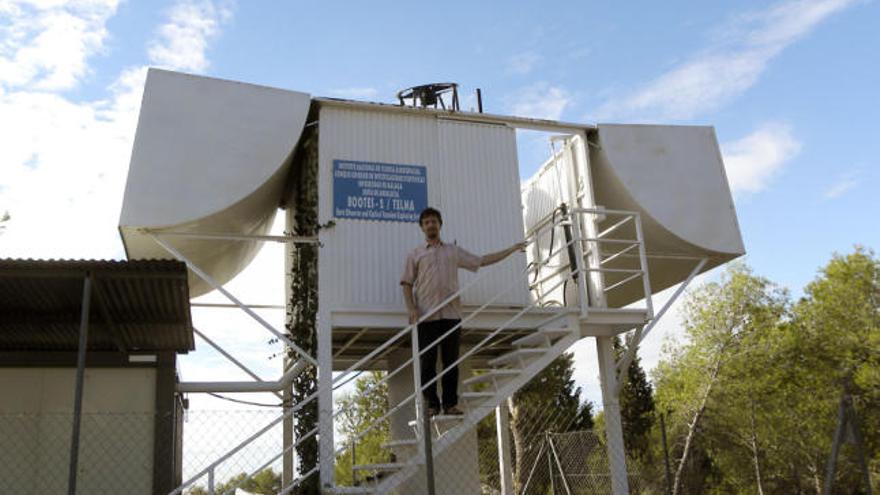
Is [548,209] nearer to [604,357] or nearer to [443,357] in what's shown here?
[604,357]

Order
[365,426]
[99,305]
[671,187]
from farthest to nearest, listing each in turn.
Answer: [365,426] → [671,187] → [99,305]

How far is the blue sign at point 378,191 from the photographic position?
877cm

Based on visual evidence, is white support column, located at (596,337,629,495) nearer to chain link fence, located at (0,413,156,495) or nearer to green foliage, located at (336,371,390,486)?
chain link fence, located at (0,413,156,495)

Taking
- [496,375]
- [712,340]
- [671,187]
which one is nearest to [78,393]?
[496,375]

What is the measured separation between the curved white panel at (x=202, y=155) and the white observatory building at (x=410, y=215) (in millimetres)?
16

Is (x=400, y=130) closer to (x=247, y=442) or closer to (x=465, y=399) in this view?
(x=465, y=399)

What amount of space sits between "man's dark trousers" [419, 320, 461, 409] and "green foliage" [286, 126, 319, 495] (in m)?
1.62

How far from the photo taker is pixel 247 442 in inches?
259

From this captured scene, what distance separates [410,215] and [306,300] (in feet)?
5.24

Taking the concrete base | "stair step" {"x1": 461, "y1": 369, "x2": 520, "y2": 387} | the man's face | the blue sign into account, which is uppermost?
the blue sign

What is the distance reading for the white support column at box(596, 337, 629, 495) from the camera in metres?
8.31

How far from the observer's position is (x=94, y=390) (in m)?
7.96

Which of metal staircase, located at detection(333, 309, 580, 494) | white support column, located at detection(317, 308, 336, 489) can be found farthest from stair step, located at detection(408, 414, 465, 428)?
white support column, located at detection(317, 308, 336, 489)

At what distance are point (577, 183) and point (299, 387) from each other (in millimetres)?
4445
